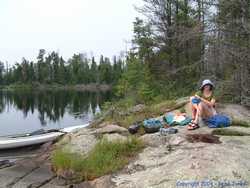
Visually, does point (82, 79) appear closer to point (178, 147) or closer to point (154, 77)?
point (154, 77)

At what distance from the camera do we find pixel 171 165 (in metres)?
4.59

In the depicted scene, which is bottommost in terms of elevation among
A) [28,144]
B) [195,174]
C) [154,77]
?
[28,144]

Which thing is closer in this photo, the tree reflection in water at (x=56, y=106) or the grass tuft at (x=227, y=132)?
the grass tuft at (x=227, y=132)

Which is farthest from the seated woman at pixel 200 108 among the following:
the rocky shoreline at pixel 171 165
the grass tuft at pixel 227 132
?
the grass tuft at pixel 227 132

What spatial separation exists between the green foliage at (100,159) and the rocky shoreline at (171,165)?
17 centimetres

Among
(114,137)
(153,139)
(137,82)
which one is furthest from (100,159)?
(137,82)

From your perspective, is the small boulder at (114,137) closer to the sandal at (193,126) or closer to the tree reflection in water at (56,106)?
the sandal at (193,126)

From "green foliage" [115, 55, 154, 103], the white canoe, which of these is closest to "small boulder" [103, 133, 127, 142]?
the white canoe

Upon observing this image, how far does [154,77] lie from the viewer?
1692 cm

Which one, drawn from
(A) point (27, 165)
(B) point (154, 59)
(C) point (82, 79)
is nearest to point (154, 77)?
(B) point (154, 59)

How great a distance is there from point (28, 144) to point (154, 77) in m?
8.37

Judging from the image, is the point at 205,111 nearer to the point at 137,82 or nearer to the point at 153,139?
the point at 153,139

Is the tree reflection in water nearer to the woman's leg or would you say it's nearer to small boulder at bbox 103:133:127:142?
small boulder at bbox 103:133:127:142

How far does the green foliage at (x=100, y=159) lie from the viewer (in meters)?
5.30
